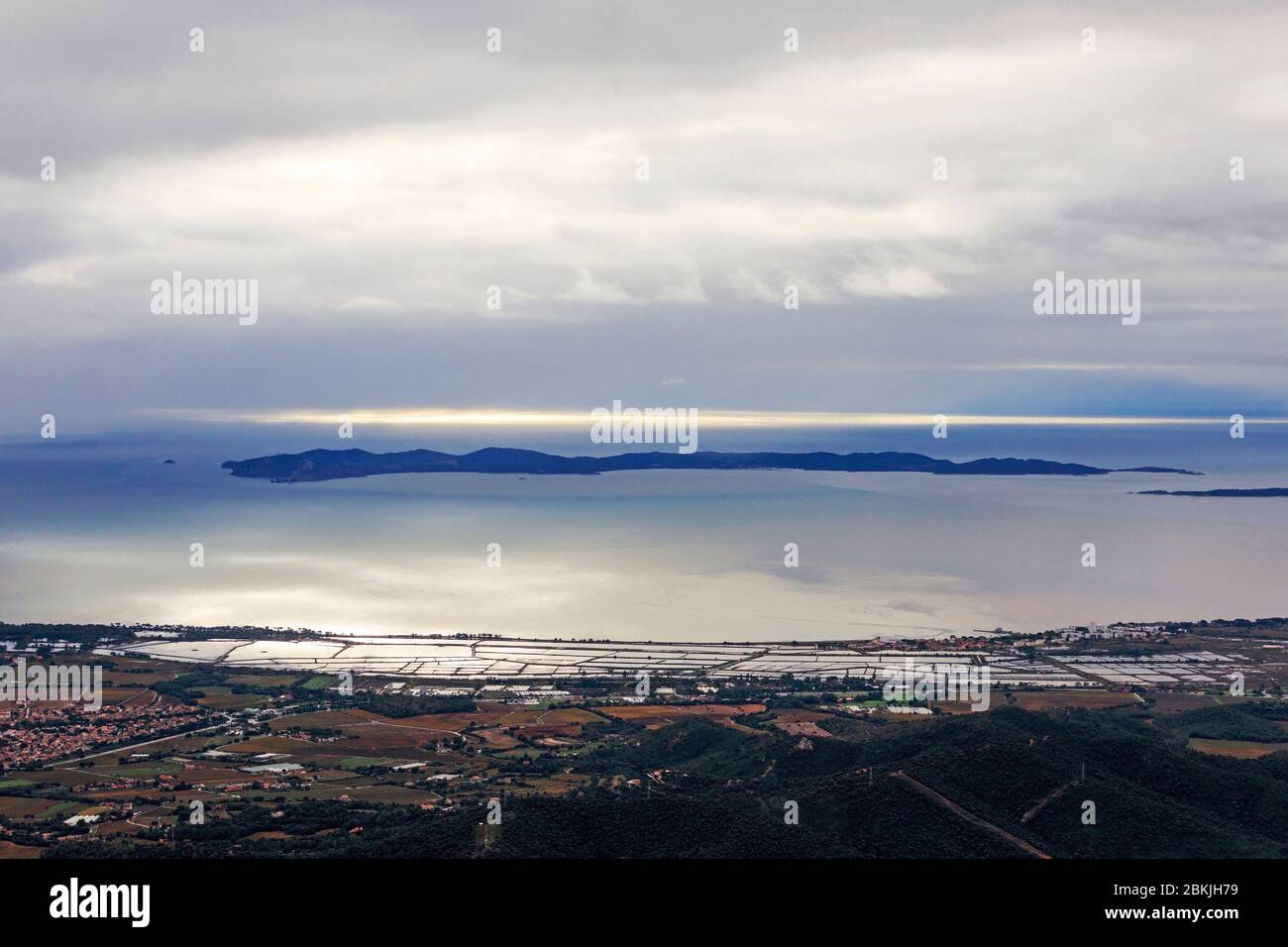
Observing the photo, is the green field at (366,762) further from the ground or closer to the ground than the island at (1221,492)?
closer to the ground

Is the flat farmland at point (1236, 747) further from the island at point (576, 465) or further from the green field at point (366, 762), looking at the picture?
the island at point (576, 465)

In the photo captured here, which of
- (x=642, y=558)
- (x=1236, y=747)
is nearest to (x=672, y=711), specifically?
(x=1236, y=747)

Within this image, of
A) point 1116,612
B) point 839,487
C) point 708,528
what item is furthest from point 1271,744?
point 839,487

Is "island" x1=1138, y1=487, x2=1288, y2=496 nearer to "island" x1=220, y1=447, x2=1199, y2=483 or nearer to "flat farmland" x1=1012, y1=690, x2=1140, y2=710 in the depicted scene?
"island" x1=220, y1=447, x2=1199, y2=483

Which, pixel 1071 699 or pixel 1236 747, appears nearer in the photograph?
pixel 1236 747

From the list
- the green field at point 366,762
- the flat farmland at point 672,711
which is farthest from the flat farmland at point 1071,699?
the green field at point 366,762

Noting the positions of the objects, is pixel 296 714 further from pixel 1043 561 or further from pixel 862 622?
pixel 1043 561

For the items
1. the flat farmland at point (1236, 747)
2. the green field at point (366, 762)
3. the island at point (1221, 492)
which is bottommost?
the green field at point (366, 762)

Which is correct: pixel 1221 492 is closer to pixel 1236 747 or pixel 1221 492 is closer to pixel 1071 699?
pixel 1071 699

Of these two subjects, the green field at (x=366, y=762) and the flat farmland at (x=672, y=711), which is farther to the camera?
the flat farmland at (x=672, y=711)
